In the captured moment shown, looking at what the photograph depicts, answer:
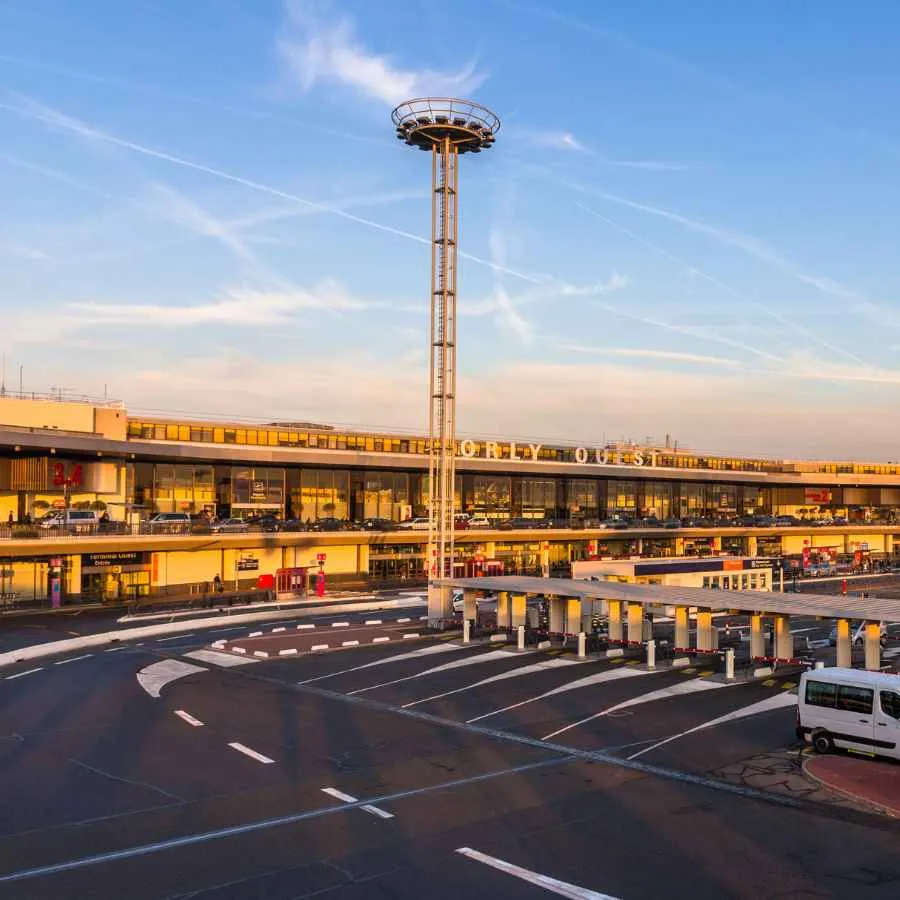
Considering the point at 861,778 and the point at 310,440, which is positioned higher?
the point at 310,440

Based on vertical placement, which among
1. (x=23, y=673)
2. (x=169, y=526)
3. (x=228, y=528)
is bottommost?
(x=23, y=673)

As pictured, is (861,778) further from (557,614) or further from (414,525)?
(414,525)

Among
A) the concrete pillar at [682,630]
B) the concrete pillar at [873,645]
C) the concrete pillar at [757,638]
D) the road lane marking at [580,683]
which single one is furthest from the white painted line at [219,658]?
the concrete pillar at [873,645]

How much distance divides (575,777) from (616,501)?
309ft

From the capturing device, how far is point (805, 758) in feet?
80.0

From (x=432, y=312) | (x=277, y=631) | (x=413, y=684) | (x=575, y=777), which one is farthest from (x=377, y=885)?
(x=432, y=312)

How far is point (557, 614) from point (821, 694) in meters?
23.1

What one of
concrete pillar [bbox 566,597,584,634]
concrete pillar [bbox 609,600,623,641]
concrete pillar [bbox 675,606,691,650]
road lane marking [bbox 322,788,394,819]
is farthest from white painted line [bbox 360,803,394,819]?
concrete pillar [bbox 566,597,584,634]

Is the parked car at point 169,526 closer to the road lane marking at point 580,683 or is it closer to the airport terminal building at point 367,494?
the airport terminal building at point 367,494

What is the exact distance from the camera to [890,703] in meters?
23.6

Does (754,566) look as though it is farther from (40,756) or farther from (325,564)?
(40,756)

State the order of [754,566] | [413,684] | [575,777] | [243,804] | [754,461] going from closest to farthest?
[243,804] < [575,777] < [413,684] < [754,566] < [754,461]

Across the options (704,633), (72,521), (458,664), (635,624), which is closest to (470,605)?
(458,664)

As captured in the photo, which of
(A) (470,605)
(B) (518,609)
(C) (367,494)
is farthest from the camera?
(C) (367,494)
